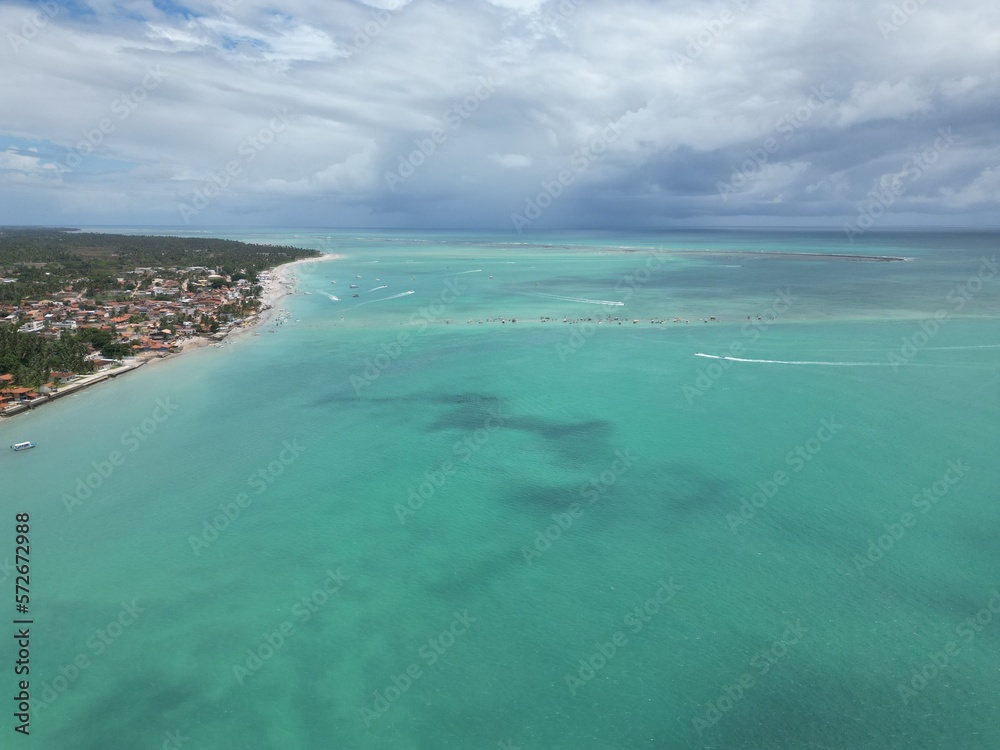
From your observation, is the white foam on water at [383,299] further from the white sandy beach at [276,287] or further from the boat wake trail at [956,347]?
the boat wake trail at [956,347]

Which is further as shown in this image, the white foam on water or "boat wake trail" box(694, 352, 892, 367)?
the white foam on water

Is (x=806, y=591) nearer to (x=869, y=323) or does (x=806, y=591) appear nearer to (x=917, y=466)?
(x=917, y=466)

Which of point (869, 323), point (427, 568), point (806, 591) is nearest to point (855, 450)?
point (806, 591)

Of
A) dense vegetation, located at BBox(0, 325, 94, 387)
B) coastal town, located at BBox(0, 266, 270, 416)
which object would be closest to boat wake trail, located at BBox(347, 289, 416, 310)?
coastal town, located at BBox(0, 266, 270, 416)

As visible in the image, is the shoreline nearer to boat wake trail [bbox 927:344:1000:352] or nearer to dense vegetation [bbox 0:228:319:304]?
dense vegetation [bbox 0:228:319:304]

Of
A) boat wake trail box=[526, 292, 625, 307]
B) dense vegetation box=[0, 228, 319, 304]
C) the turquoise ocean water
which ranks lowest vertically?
the turquoise ocean water

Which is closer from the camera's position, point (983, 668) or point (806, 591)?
point (983, 668)
